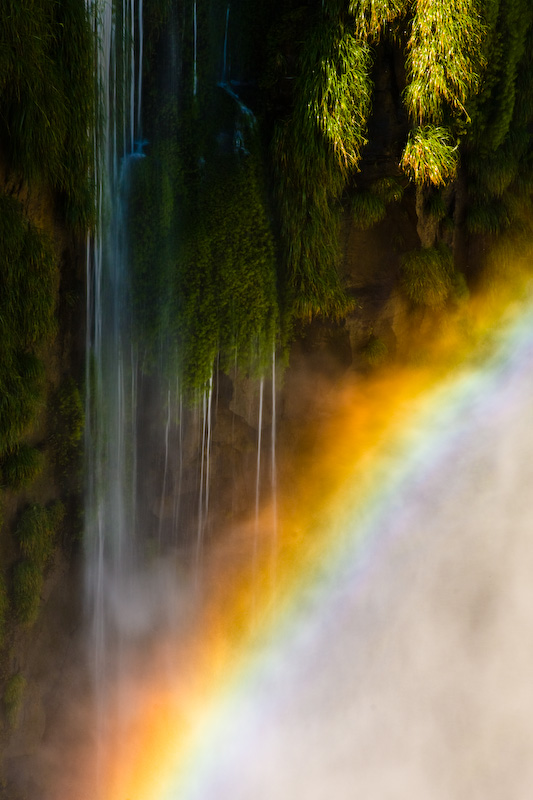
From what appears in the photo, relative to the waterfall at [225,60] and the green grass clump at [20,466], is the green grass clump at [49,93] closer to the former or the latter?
the waterfall at [225,60]

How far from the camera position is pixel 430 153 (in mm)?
6676

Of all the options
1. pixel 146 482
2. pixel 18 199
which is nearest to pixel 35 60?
pixel 18 199

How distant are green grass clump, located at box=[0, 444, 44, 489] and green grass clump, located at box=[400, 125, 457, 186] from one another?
4122 millimetres

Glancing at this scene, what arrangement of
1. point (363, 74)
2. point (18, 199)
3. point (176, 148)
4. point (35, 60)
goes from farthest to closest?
1. point (176, 148)
2. point (363, 74)
3. point (18, 199)
4. point (35, 60)

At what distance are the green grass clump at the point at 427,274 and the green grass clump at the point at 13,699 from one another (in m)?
5.21

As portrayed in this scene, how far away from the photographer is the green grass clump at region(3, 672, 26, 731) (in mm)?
6520

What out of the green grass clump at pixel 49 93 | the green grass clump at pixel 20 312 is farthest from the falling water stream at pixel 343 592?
the green grass clump at pixel 20 312

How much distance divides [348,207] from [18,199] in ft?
10.3

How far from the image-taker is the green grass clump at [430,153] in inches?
263

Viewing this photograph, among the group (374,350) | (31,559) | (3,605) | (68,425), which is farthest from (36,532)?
(374,350)

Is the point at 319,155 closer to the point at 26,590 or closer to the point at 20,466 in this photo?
the point at 20,466

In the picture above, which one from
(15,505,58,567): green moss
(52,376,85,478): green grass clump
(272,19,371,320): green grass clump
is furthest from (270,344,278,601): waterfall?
(15,505,58,567): green moss

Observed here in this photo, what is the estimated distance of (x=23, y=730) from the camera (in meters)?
6.79

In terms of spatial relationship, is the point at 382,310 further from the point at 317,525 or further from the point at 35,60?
the point at 35,60
